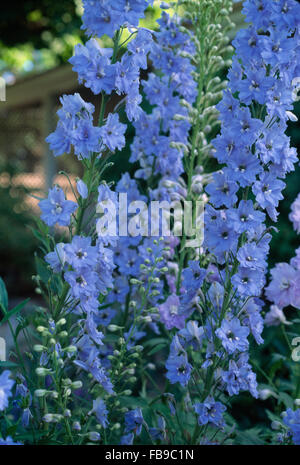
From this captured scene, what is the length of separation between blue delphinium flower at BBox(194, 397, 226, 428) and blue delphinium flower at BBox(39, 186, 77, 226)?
61 centimetres

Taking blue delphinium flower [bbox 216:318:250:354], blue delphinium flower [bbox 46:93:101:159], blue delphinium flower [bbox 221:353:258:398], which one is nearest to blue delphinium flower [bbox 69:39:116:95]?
blue delphinium flower [bbox 46:93:101:159]

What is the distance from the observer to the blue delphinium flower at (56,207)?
1.18 m

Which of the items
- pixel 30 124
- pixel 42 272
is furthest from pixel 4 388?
pixel 30 124

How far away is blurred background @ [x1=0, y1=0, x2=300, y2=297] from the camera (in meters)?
6.08

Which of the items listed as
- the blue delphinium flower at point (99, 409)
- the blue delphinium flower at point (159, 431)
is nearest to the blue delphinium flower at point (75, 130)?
the blue delphinium flower at point (99, 409)

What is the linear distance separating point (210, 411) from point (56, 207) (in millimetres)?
693

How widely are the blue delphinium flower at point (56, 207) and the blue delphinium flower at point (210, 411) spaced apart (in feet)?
2.01

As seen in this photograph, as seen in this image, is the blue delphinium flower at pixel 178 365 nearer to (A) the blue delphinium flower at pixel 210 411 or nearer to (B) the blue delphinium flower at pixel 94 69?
(A) the blue delphinium flower at pixel 210 411

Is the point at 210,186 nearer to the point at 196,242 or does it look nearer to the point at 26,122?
the point at 196,242

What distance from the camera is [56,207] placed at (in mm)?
1222

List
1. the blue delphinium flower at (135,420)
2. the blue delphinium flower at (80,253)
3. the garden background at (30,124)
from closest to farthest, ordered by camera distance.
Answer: the blue delphinium flower at (80,253) → the blue delphinium flower at (135,420) → the garden background at (30,124)

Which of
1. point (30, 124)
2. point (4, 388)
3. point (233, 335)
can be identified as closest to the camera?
point (4, 388)

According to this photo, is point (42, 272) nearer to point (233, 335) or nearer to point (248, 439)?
point (233, 335)

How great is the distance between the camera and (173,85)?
5.76ft
